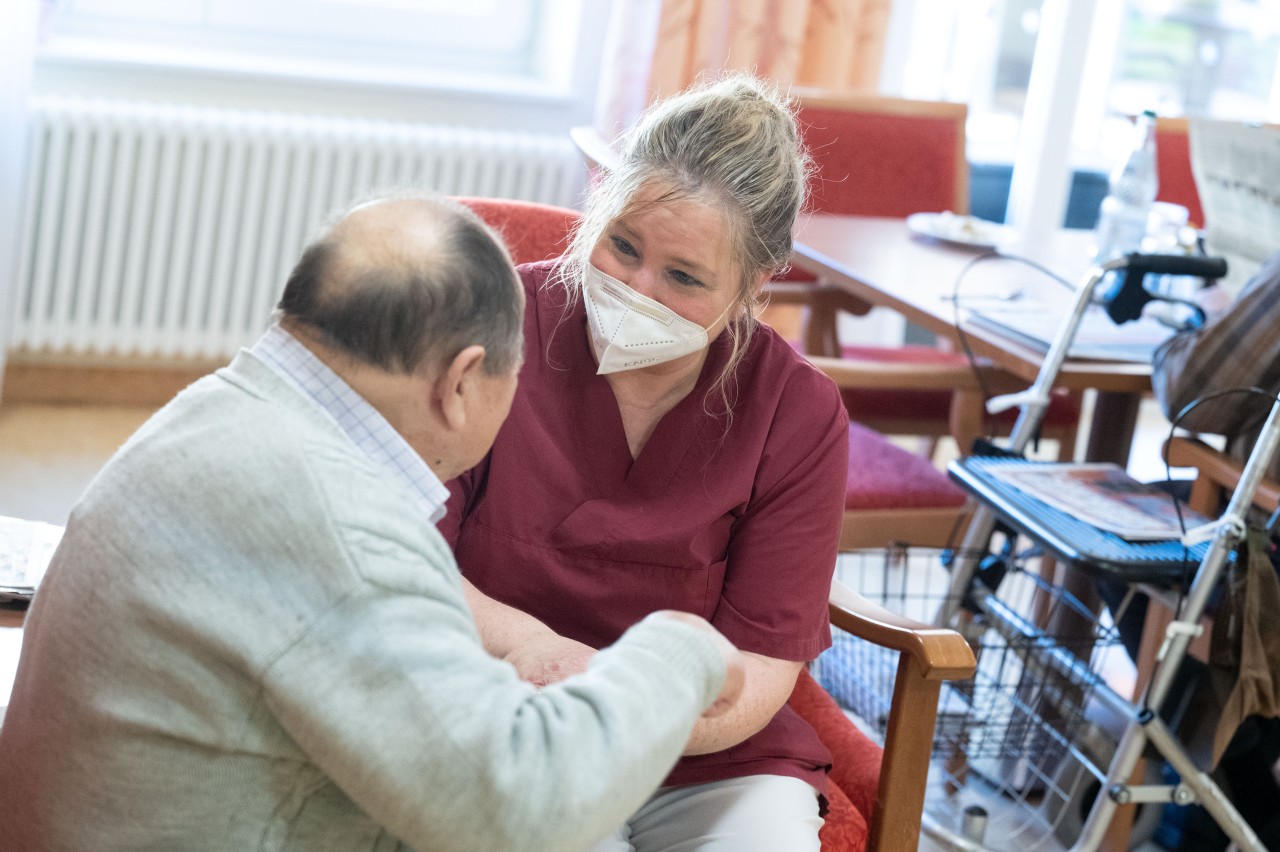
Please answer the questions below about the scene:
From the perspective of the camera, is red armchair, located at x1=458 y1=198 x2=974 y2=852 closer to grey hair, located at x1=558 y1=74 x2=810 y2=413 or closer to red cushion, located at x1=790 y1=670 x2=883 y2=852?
red cushion, located at x1=790 y1=670 x2=883 y2=852

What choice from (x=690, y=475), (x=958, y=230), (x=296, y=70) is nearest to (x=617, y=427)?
(x=690, y=475)

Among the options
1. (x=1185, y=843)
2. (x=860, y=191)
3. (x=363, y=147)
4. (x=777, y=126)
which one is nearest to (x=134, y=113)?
(x=363, y=147)

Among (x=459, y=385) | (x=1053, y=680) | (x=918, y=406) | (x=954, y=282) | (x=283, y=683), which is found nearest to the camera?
(x=283, y=683)

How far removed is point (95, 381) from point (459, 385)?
2.96 meters

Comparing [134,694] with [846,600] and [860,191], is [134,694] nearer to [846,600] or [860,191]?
[846,600]

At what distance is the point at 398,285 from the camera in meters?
0.93

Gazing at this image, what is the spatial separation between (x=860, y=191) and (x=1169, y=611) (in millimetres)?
1409

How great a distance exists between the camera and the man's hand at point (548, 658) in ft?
4.24

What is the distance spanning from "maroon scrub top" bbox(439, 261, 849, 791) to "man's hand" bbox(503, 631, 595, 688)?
9 cm

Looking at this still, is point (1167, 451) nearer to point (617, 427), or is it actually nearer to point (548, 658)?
point (617, 427)

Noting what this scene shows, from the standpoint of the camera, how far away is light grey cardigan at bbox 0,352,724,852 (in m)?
0.85

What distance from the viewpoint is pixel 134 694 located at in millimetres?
891

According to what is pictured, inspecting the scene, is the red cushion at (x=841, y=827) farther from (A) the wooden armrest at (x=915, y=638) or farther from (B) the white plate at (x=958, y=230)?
(B) the white plate at (x=958, y=230)

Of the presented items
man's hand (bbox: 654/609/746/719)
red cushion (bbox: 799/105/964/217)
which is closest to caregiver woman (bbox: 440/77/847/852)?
man's hand (bbox: 654/609/746/719)
